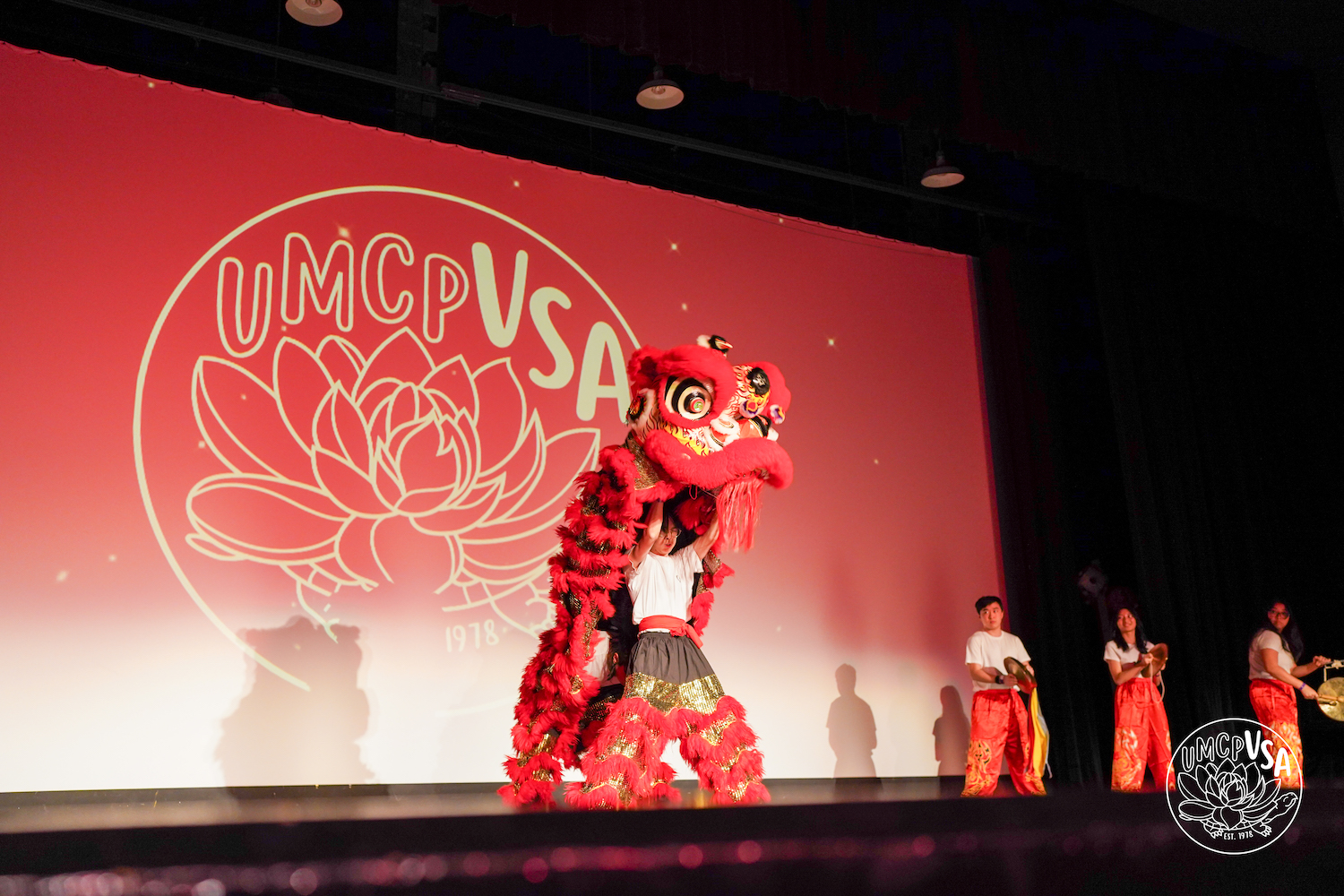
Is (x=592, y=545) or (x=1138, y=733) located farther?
(x=1138, y=733)

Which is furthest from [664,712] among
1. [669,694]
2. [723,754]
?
[723,754]

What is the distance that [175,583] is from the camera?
158 inches

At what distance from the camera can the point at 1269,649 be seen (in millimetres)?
4941

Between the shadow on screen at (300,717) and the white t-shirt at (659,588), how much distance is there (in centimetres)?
223

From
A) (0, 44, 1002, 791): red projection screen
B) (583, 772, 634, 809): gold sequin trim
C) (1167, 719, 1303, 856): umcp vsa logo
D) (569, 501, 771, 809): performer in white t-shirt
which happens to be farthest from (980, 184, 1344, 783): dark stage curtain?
(1167, 719, 1303, 856): umcp vsa logo

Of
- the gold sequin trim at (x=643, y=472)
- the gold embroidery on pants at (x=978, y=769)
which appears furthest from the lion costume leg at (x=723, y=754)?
the gold embroidery on pants at (x=978, y=769)

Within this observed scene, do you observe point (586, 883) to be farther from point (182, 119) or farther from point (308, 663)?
point (182, 119)

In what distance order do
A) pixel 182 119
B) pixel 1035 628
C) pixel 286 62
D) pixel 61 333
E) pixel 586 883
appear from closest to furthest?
1. pixel 586 883
2. pixel 61 333
3. pixel 182 119
4. pixel 286 62
5. pixel 1035 628

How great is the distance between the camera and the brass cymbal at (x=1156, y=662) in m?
5.03

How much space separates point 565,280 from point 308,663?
211 centimetres

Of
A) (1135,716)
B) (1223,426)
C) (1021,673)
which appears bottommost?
(1135,716)

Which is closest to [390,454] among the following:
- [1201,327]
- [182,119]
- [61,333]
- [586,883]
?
[61,333]

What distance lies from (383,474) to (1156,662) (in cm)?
379

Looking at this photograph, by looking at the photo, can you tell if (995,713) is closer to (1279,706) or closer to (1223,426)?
(1279,706)
